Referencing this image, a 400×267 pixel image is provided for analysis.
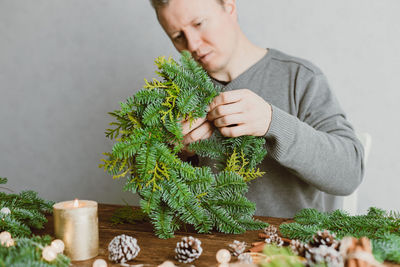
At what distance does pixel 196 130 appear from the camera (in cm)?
72

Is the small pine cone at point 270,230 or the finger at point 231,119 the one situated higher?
the finger at point 231,119

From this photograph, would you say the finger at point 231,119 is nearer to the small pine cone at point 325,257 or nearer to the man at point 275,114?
the man at point 275,114

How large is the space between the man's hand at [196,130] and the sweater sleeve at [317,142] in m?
0.14

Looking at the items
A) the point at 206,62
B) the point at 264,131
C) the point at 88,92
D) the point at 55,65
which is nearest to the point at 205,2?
the point at 206,62

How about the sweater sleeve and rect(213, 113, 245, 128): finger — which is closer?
rect(213, 113, 245, 128): finger

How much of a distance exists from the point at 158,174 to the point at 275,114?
1.02 feet

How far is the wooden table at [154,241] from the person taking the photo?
1.77 feet

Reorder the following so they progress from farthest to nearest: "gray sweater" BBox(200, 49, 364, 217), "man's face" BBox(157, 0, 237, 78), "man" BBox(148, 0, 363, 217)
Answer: "man's face" BBox(157, 0, 237, 78), "gray sweater" BBox(200, 49, 364, 217), "man" BBox(148, 0, 363, 217)

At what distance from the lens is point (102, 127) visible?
1775 millimetres

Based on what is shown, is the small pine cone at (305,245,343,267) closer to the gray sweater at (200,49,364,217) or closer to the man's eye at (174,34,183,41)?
the gray sweater at (200,49,364,217)

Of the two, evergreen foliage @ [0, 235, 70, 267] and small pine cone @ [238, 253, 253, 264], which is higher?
evergreen foliage @ [0, 235, 70, 267]

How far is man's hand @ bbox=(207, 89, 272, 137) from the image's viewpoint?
704 millimetres

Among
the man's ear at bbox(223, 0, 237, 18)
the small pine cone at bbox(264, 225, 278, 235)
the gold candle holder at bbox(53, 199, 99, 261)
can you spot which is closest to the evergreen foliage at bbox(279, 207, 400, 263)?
the small pine cone at bbox(264, 225, 278, 235)

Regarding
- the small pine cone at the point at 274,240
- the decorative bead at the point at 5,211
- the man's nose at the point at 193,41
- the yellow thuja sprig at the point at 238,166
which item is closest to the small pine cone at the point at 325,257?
the small pine cone at the point at 274,240
